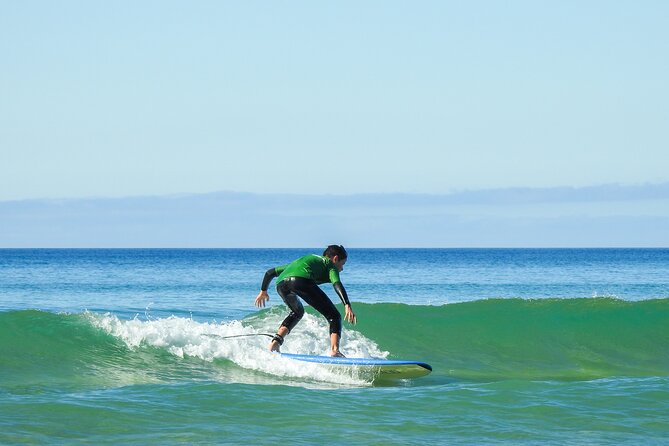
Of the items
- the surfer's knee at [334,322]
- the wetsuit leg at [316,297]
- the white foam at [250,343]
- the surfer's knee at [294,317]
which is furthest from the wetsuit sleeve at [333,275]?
the white foam at [250,343]

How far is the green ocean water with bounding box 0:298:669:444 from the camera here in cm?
939

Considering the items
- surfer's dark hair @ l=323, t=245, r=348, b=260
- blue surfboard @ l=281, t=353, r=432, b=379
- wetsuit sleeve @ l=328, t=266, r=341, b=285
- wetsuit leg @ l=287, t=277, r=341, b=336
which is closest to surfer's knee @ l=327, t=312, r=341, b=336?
wetsuit leg @ l=287, t=277, r=341, b=336

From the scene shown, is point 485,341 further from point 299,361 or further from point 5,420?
point 5,420

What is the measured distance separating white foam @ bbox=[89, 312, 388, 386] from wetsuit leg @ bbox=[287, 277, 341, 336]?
24.2 inches

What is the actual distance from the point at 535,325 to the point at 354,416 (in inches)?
390

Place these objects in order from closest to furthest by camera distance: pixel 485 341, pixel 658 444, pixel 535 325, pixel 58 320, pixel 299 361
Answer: pixel 658 444
pixel 299 361
pixel 58 320
pixel 485 341
pixel 535 325

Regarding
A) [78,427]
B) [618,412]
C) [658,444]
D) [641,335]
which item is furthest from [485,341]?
[78,427]

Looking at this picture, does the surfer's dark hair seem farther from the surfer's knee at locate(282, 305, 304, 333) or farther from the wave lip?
the wave lip

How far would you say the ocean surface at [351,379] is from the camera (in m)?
9.41

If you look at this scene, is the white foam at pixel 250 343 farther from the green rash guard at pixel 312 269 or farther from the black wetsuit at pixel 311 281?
the green rash guard at pixel 312 269

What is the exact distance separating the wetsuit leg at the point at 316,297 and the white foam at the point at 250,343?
615mm

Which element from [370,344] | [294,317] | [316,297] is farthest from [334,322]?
[370,344]

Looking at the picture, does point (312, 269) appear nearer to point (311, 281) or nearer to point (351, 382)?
point (311, 281)

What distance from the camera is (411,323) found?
1906 centimetres
